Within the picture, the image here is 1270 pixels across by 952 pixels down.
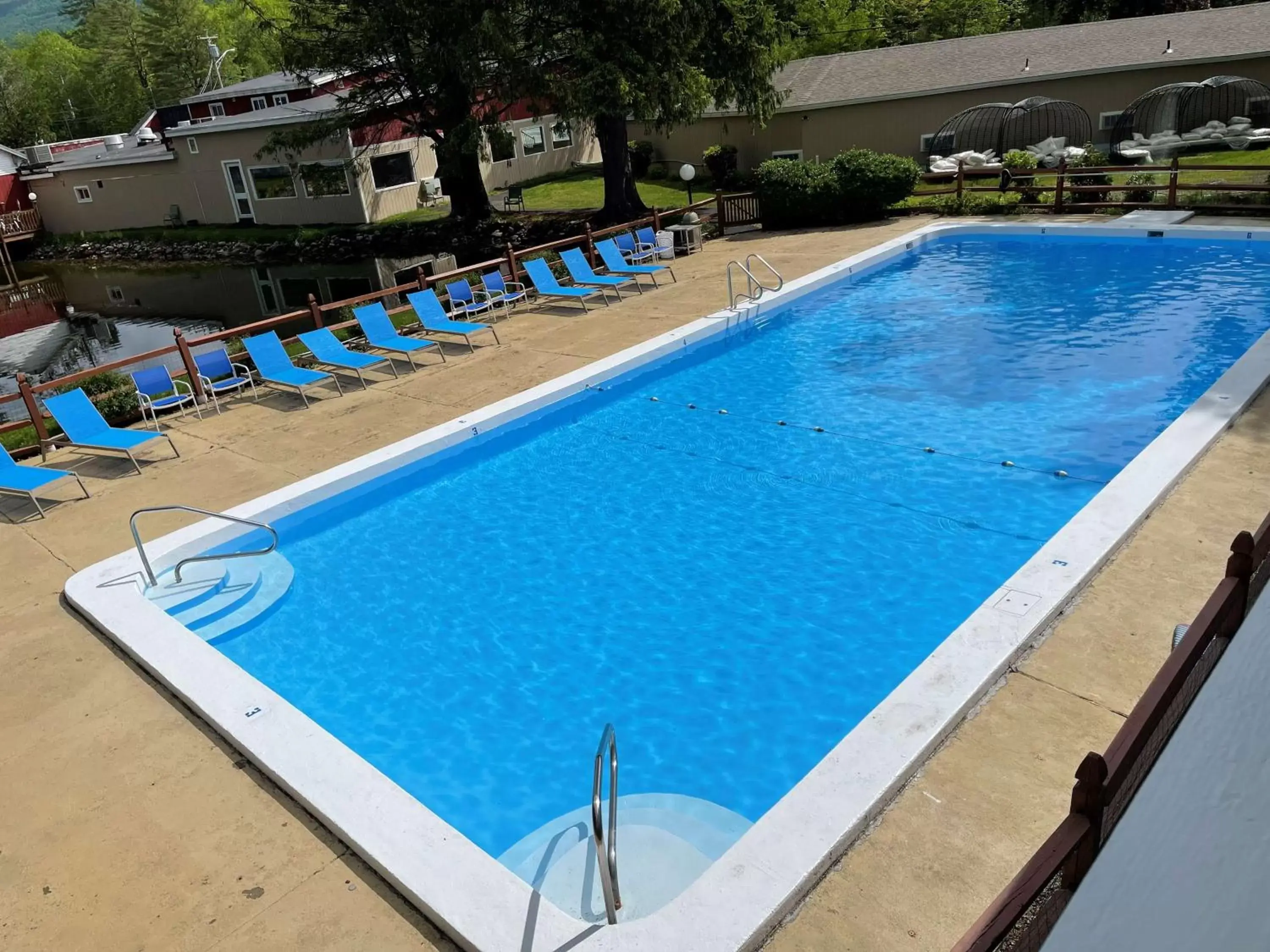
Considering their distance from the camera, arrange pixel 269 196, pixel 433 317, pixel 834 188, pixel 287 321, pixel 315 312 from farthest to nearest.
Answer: pixel 269 196 < pixel 834 188 < pixel 287 321 < pixel 433 317 < pixel 315 312

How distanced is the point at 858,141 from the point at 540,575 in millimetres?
24558

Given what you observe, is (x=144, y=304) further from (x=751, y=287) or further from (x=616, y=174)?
(x=751, y=287)

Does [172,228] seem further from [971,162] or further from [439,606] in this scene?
[439,606]

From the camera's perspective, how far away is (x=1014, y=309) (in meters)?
13.7

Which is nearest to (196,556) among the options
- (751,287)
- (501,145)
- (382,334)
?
(382,334)

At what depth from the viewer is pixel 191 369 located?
1192 centimetres

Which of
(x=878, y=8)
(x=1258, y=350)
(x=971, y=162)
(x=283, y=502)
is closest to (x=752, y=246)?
(x=971, y=162)

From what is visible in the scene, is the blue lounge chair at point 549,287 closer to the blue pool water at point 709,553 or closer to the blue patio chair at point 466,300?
the blue patio chair at point 466,300

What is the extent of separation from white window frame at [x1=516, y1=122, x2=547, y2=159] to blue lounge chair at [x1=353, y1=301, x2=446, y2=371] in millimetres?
24010

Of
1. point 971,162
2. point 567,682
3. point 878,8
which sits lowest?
point 567,682

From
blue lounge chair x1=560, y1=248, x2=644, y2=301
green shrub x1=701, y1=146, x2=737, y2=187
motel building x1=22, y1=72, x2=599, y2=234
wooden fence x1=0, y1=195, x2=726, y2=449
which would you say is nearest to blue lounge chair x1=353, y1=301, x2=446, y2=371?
wooden fence x1=0, y1=195, x2=726, y2=449

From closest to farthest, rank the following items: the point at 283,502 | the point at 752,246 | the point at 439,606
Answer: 1. the point at 439,606
2. the point at 283,502
3. the point at 752,246

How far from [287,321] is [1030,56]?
23.4 metres

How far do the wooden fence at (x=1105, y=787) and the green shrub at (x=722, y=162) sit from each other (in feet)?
90.9
